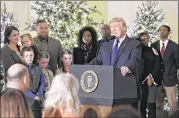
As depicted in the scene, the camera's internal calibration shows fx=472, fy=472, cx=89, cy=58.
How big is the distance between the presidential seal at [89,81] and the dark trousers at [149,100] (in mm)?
2479

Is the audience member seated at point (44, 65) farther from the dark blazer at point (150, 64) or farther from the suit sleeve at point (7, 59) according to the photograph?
the dark blazer at point (150, 64)

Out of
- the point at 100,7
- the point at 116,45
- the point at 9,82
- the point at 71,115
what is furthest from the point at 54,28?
the point at 71,115

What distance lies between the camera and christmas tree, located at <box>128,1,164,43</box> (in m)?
10.2

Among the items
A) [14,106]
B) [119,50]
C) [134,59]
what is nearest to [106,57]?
[119,50]

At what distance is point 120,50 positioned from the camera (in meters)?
5.42

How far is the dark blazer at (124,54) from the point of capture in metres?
5.30

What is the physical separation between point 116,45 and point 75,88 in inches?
70.7

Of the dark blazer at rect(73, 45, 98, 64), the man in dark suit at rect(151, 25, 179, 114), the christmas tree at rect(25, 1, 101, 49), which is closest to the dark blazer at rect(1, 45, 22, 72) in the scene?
the dark blazer at rect(73, 45, 98, 64)

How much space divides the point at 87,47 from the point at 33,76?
54.1 inches

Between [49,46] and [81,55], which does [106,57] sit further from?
[49,46]

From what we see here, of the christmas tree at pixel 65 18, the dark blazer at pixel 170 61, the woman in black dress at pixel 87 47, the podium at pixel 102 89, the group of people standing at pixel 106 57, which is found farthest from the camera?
the christmas tree at pixel 65 18

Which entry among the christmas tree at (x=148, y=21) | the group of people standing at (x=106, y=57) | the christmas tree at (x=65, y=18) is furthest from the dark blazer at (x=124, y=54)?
the christmas tree at (x=148, y=21)

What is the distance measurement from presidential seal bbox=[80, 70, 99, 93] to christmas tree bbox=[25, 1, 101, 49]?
5.01 m

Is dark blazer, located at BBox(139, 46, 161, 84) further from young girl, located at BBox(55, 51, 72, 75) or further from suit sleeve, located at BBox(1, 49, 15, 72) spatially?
suit sleeve, located at BBox(1, 49, 15, 72)
